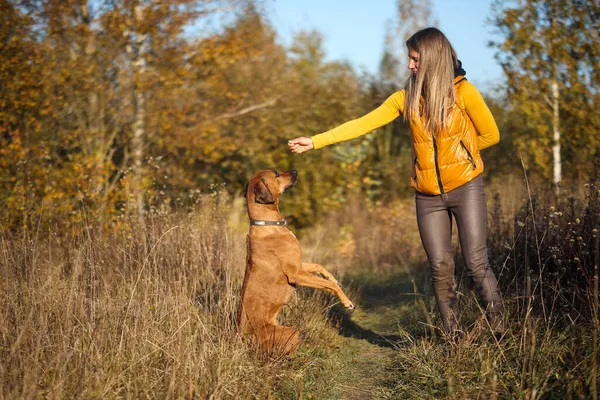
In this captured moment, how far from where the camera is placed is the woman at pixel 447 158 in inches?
142

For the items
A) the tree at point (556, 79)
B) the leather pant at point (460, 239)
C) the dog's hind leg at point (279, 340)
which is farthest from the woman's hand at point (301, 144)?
the tree at point (556, 79)

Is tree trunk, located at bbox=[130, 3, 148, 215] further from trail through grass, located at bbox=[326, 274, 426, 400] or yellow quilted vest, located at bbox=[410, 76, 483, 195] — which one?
yellow quilted vest, located at bbox=[410, 76, 483, 195]

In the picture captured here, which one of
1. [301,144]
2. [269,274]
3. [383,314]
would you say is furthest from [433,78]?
[383,314]

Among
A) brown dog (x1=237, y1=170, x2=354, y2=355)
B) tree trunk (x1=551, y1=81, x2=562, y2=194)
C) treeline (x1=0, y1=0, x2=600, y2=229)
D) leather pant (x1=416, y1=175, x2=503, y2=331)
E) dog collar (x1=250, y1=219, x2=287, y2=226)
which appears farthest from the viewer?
tree trunk (x1=551, y1=81, x2=562, y2=194)

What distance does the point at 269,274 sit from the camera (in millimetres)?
4297

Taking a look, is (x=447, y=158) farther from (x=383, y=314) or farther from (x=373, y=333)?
(x=383, y=314)

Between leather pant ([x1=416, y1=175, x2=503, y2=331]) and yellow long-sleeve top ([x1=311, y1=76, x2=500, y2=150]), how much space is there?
31cm

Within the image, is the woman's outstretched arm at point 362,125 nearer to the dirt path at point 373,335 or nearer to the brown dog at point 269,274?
the brown dog at point 269,274

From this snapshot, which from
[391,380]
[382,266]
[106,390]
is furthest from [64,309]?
[382,266]

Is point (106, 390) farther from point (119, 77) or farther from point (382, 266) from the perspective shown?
point (119, 77)

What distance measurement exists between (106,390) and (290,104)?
10281 millimetres

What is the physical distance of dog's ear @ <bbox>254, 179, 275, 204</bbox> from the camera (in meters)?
4.61

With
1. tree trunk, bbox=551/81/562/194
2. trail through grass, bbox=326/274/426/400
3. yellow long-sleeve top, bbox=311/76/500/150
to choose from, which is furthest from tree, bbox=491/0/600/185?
yellow long-sleeve top, bbox=311/76/500/150

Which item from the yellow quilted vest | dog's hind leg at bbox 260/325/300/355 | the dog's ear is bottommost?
dog's hind leg at bbox 260/325/300/355
